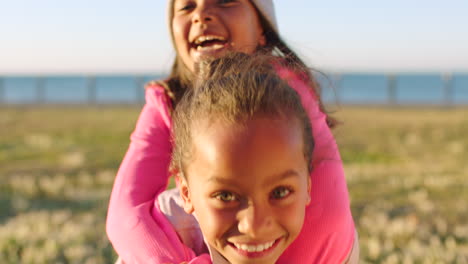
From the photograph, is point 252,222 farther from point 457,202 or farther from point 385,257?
point 457,202

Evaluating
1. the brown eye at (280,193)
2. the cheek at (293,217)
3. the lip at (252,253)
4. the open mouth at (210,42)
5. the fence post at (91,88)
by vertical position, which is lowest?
the fence post at (91,88)

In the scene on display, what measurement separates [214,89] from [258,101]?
0.20m

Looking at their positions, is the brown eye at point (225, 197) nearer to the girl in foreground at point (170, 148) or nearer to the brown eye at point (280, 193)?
the brown eye at point (280, 193)

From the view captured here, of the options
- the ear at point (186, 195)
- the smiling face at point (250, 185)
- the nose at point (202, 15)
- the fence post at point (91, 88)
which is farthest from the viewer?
the fence post at point (91, 88)

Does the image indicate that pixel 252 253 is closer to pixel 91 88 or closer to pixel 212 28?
pixel 212 28

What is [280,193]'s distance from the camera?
247cm

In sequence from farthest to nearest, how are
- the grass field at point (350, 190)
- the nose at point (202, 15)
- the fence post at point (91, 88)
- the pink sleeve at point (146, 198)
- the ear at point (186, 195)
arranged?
the fence post at point (91, 88), the grass field at point (350, 190), the nose at point (202, 15), the pink sleeve at point (146, 198), the ear at point (186, 195)

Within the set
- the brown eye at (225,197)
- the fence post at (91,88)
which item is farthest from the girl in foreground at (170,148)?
the fence post at (91,88)

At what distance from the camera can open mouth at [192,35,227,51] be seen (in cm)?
330

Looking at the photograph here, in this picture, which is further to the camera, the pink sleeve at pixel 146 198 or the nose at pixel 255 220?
the pink sleeve at pixel 146 198

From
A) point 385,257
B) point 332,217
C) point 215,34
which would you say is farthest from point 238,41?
point 385,257

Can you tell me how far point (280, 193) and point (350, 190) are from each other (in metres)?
5.03

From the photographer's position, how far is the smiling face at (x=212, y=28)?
330 centimetres

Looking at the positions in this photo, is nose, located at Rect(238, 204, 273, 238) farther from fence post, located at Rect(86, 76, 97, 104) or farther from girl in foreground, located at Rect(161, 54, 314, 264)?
fence post, located at Rect(86, 76, 97, 104)
